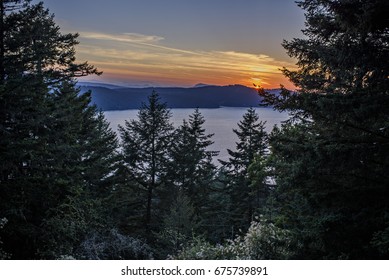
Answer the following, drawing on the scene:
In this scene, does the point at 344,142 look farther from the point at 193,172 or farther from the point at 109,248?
the point at 193,172

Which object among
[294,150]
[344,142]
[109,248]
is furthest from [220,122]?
[344,142]

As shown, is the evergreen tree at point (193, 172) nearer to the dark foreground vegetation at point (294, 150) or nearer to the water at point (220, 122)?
the dark foreground vegetation at point (294, 150)

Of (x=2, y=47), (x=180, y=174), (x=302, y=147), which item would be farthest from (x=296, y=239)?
(x=180, y=174)

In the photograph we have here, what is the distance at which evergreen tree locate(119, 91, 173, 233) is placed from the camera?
78.3ft

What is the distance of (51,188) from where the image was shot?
954 centimetres

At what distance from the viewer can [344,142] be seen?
5926 millimetres

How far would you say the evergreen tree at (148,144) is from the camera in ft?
78.3

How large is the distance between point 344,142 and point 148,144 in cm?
1921

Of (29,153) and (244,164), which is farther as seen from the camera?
(244,164)

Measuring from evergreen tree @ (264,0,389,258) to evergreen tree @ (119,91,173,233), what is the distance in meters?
17.9

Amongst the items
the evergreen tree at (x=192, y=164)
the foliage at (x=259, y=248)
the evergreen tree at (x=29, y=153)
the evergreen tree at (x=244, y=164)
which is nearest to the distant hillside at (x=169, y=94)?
the evergreen tree at (x=244, y=164)

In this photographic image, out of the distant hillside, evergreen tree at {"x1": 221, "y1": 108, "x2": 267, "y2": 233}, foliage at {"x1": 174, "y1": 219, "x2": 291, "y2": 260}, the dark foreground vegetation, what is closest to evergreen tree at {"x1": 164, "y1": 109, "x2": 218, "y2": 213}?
evergreen tree at {"x1": 221, "y1": 108, "x2": 267, "y2": 233}

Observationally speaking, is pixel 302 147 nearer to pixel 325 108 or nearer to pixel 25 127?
pixel 325 108

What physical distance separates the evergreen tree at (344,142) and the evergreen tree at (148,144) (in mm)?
17852
